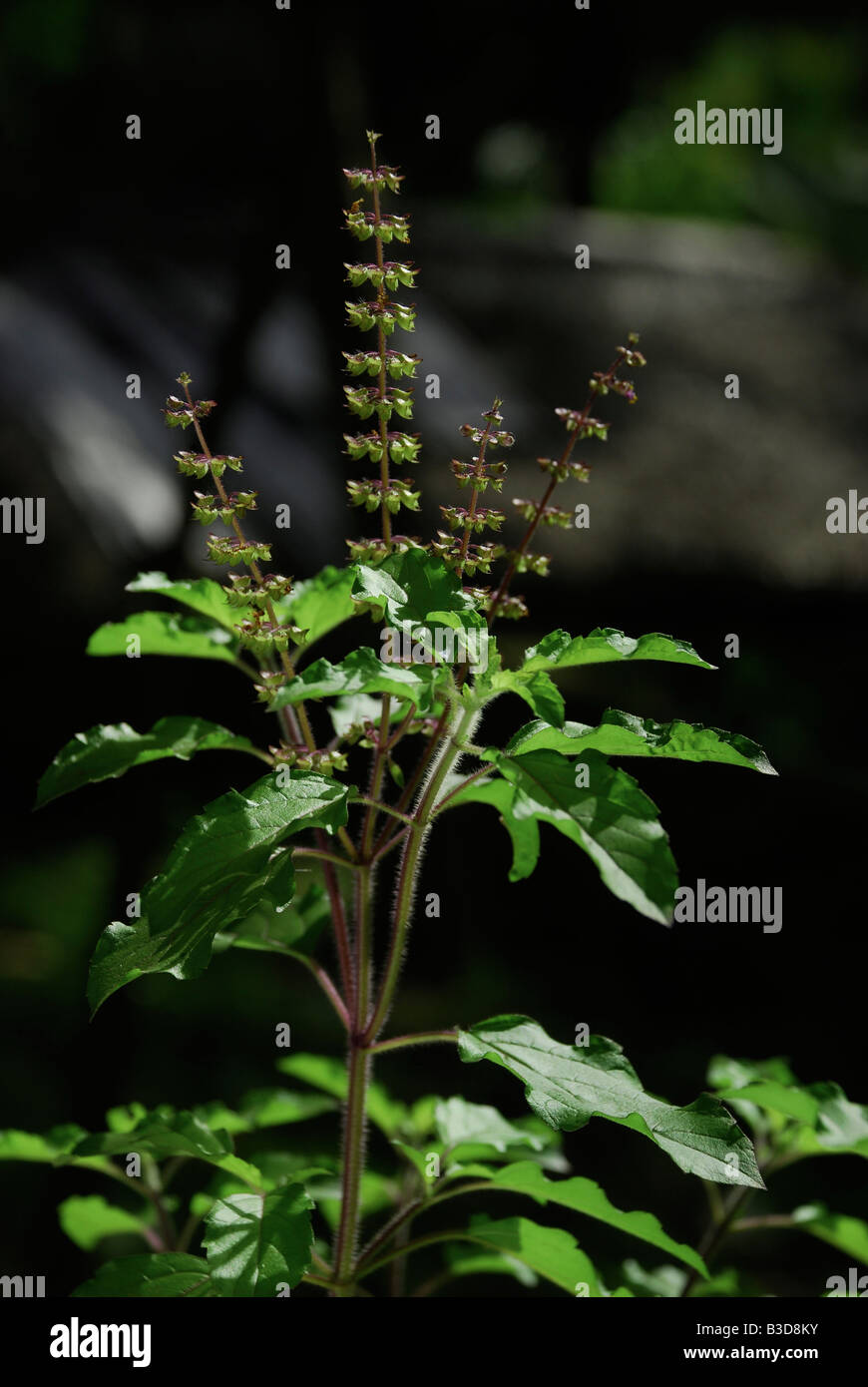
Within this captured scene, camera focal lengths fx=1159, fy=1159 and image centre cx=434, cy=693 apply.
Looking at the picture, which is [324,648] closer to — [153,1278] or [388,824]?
[388,824]

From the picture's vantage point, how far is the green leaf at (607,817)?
803 millimetres

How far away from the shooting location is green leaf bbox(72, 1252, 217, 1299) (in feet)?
3.33

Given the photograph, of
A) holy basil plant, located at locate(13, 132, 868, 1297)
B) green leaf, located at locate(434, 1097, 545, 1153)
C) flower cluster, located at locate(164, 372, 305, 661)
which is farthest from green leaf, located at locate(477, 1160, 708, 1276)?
flower cluster, located at locate(164, 372, 305, 661)

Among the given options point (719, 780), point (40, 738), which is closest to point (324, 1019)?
point (40, 738)

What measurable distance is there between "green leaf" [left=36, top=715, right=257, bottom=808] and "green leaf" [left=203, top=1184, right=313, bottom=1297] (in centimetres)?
40

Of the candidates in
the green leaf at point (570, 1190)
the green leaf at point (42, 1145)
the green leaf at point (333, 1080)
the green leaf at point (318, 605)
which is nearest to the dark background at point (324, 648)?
the green leaf at point (333, 1080)

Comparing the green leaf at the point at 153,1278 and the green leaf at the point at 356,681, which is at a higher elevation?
the green leaf at the point at 356,681

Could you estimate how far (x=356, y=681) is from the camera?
857mm

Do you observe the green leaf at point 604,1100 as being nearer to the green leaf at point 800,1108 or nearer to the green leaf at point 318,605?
the green leaf at point 800,1108

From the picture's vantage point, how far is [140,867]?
256cm

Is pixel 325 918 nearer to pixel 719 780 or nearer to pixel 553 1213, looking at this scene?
pixel 553 1213

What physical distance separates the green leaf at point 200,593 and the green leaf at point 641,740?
0.37m

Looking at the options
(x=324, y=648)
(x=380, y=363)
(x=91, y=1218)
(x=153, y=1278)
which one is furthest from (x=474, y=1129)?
(x=324, y=648)

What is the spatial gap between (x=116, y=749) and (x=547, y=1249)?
64cm
